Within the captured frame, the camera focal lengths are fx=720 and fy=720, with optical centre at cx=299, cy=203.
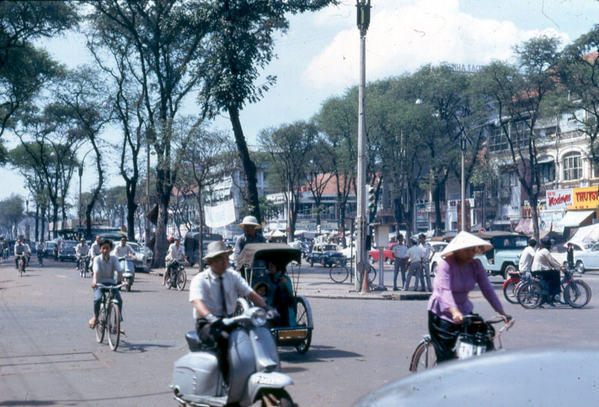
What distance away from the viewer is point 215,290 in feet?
19.7

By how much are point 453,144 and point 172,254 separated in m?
35.8

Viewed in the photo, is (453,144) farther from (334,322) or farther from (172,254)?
(334,322)

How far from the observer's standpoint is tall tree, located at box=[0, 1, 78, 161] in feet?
86.5

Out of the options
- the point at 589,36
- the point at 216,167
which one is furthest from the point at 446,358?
the point at 589,36

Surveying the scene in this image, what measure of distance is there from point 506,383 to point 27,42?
109 feet

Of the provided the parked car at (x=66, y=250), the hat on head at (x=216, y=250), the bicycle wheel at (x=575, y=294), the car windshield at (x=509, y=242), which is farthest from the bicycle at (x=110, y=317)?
the parked car at (x=66, y=250)

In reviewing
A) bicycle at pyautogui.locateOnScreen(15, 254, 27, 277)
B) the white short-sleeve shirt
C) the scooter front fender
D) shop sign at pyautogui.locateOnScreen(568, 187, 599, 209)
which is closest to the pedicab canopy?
the white short-sleeve shirt

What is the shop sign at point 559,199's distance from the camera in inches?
1816

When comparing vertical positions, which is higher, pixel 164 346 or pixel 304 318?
pixel 304 318

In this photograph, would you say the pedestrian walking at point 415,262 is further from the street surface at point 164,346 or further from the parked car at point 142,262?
the parked car at point 142,262

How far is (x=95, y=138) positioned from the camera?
44.3 m

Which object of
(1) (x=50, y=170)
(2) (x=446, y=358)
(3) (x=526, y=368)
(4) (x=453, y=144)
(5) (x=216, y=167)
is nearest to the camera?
(3) (x=526, y=368)

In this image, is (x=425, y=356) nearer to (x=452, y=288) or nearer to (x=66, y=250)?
(x=452, y=288)

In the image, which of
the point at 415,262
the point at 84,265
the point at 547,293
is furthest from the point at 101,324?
the point at 84,265
